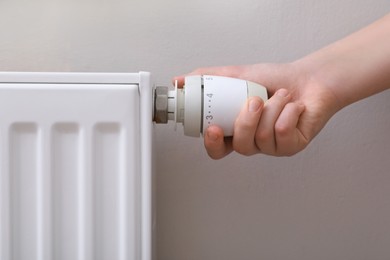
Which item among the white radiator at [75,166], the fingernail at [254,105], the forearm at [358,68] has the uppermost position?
the forearm at [358,68]

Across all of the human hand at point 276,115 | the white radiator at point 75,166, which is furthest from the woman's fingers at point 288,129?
the white radiator at point 75,166

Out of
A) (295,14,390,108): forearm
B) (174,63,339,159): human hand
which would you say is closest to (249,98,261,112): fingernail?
(174,63,339,159): human hand

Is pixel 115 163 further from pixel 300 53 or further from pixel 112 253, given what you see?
pixel 300 53

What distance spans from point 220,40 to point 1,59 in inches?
9.7

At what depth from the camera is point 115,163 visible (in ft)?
1.31

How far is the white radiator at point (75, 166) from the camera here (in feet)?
1.27

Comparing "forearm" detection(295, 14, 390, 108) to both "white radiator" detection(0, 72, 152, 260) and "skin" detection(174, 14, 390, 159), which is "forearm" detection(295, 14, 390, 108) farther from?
"white radiator" detection(0, 72, 152, 260)

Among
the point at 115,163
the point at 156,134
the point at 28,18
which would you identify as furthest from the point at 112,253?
the point at 28,18

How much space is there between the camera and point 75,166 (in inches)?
15.6

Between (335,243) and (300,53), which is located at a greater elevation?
(300,53)

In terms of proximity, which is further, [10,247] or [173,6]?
[173,6]

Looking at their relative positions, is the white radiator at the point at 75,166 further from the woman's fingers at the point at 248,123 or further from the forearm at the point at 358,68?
the forearm at the point at 358,68

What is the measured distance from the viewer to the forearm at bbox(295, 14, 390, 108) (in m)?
0.49

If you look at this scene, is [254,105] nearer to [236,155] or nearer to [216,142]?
[216,142]
